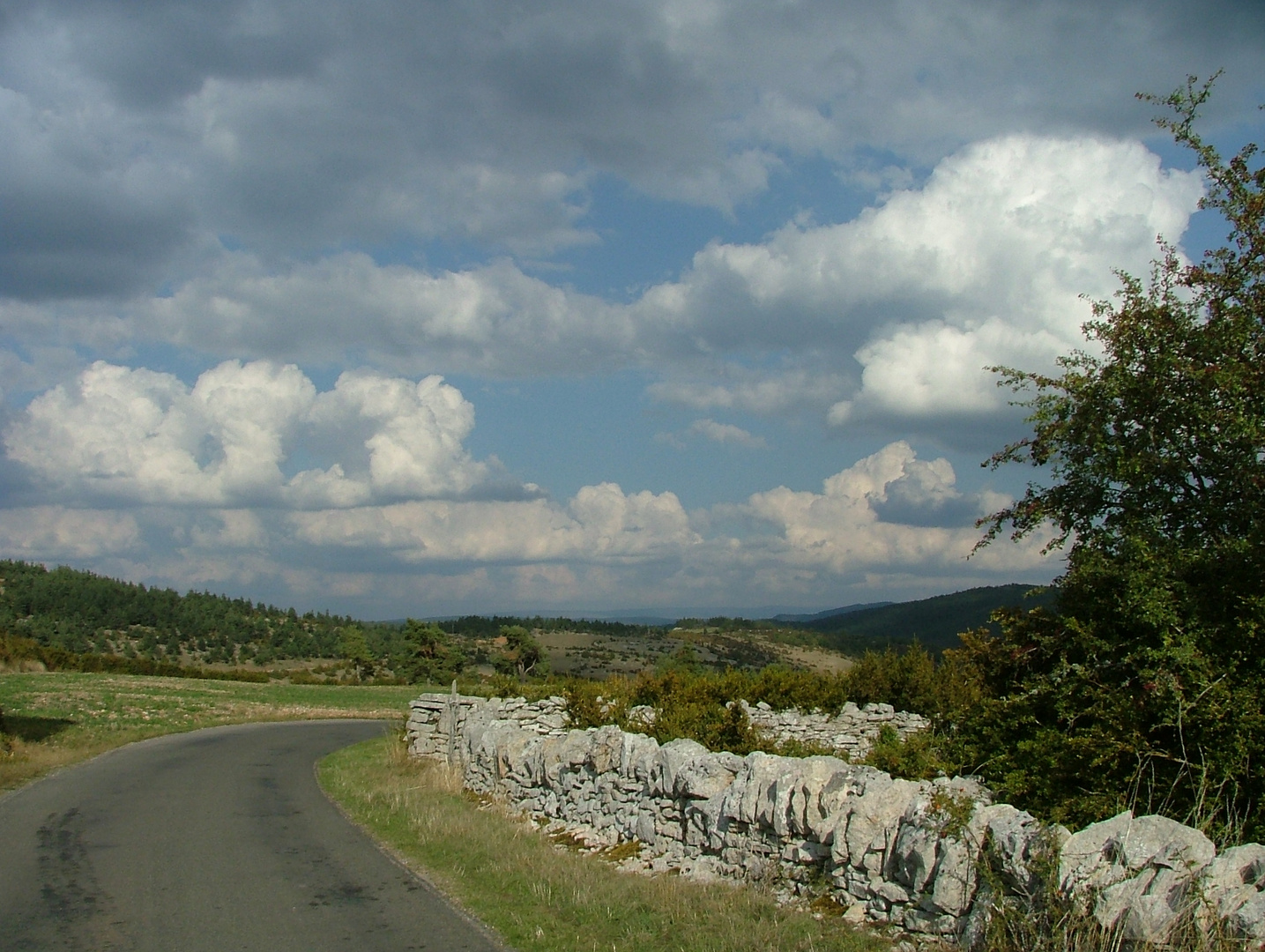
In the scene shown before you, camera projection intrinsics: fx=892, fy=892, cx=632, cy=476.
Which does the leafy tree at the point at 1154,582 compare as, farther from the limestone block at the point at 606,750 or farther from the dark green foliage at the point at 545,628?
the dark green foliage at the point at 545,628

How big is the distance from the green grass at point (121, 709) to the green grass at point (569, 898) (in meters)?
10.2

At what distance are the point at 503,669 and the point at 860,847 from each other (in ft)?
202

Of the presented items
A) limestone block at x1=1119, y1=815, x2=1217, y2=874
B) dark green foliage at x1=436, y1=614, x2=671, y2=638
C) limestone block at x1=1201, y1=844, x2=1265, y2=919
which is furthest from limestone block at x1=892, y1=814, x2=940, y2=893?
dark green foliage at x1=436, y1=614, x2=671, y2=638

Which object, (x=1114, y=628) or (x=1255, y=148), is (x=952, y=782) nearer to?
(x=1114, y=628)

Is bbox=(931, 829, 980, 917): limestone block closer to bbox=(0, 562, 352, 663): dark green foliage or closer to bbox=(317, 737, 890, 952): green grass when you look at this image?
bbox=(317, 737, 890, 952): green grass

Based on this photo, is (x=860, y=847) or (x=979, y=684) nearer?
(x=860, y=847)

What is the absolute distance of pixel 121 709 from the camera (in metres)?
36.8

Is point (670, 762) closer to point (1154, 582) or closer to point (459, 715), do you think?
point (1154, 582)

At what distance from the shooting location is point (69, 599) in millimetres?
114562

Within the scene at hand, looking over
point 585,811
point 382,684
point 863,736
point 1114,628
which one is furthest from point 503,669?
point 1114,628

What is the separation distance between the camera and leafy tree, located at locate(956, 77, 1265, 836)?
342 inches

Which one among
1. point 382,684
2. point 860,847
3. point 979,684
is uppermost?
point 979,684

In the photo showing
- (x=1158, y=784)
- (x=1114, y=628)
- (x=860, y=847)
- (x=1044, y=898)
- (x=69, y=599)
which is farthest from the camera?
(x=69, y=599)

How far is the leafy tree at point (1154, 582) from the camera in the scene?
8680 millimetres
